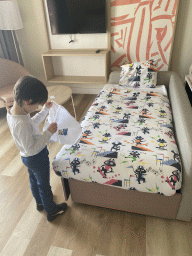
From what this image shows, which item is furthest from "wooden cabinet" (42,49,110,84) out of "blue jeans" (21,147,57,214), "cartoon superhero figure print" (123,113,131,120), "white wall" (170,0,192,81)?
"blue jeans" (21,147,57,214)

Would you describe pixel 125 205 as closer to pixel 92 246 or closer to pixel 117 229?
pixel 117 229

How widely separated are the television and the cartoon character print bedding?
5.40ft

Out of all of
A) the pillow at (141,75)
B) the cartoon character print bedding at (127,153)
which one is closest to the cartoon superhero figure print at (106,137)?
the cartoon character print bedding at (127,153)

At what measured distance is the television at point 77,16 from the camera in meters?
2.78

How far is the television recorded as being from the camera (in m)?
2.78

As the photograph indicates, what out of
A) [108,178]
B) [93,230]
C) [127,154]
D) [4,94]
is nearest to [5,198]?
[93,230]

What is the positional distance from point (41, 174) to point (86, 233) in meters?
0.56

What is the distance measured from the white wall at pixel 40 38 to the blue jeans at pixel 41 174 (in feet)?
8.51

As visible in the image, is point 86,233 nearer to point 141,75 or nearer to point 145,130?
point 145,130

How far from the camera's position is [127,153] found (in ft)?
4.61

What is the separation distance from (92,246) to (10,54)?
3.24 metres

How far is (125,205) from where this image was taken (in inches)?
57.2

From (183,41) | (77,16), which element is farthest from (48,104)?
(183,41)

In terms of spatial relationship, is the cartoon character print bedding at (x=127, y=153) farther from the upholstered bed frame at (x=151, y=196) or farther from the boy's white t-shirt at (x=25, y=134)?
the boy's white t-shirt at (x=25, y=134)
